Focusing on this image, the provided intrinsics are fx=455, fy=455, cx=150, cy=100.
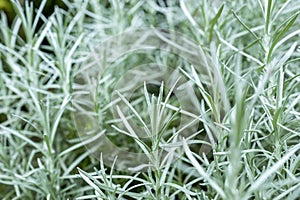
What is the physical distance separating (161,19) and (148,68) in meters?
0.15

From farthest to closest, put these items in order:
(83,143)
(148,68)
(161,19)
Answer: (161,19) → (148,68) → (83,143)

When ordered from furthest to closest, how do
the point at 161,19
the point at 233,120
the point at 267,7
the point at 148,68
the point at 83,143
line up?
the point at 161,19
the point at 148,68
the point at 83,143
the point at 267,7
the point at 233,120

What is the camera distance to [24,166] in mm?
512

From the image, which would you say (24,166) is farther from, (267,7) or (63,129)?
(267,7)

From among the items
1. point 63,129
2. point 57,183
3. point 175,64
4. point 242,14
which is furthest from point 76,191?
point 242,14

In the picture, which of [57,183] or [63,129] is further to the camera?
[63,129]

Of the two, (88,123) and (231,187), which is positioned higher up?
(231,187)

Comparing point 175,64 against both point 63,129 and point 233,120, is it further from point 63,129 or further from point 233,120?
point 233,120

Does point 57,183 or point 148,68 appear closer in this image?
point 57,183

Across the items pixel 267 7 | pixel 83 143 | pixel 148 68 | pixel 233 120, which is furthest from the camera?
pixel 148 68

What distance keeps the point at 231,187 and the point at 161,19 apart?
534mm

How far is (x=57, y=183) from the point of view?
474mm

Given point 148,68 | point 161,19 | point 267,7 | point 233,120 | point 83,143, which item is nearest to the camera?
point 233,120

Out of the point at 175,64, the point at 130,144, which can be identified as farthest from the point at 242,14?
the point at 130,144
